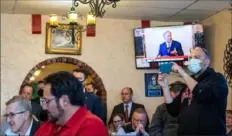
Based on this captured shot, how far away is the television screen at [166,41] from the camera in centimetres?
536

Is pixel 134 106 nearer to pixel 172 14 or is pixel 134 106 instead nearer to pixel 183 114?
pixel 172 14

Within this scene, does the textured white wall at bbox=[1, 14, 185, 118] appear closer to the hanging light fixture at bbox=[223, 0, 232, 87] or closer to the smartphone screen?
the hanging light fixture at bbox=[223, 0, 232, 87]

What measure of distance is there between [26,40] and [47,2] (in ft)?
2.70

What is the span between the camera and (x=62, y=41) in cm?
528

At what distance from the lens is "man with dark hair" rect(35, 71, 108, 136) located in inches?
64.1

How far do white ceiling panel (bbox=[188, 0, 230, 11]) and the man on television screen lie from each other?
1.96ft

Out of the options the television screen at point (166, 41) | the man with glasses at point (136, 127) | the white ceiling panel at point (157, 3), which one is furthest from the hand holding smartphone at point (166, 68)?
the television screen at point (166, 41)

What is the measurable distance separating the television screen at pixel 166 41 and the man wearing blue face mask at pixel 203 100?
8.89 ft

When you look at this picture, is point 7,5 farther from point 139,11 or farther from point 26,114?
point 26,114

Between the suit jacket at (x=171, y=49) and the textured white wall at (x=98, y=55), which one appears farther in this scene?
the suit jacket at (x=171, y=49)

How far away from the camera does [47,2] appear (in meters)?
4.62

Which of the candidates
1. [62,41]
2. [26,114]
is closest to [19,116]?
[26,114]

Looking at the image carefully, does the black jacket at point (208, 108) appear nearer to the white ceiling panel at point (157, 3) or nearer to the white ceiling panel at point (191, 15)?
the white ceiling panel at point (157, 3)

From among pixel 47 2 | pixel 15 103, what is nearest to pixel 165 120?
pixel 15 103
